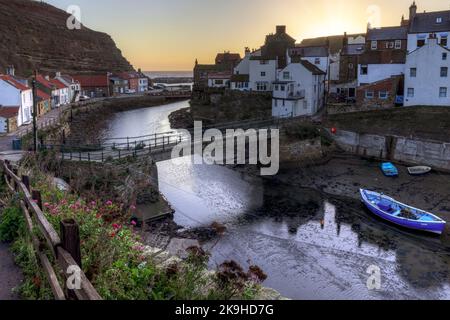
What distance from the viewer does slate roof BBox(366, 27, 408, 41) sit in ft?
178

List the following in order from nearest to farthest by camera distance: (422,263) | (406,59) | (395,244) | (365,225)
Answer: (422,263) < (395,244) < (365,225) < (406,59)

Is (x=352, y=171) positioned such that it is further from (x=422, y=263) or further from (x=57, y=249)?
(x=57, y=249)

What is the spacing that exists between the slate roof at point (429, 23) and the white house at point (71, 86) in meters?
60.9

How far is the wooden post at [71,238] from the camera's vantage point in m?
5.18

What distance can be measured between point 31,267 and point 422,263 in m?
18.7

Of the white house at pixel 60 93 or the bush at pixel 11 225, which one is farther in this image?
the white house at pixel 60 93

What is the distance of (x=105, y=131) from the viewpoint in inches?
2402

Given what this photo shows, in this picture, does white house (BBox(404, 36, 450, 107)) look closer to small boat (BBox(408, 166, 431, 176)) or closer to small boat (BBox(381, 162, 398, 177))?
small boat (BBox(408, 166, 431, 176))

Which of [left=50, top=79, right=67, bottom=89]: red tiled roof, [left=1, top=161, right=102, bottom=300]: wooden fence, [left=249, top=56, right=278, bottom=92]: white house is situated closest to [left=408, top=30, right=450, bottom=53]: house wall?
[left=249, top=56, right=278, bottom=92]: white house

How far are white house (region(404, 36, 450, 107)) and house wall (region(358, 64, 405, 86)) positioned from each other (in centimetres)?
361

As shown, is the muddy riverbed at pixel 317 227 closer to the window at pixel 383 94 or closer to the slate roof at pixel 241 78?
the window at pixel 383 94

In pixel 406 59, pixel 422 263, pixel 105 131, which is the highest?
pixel 406 59

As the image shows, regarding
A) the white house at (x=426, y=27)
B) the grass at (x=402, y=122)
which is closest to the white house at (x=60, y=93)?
the grass at (x=402, y=122)
